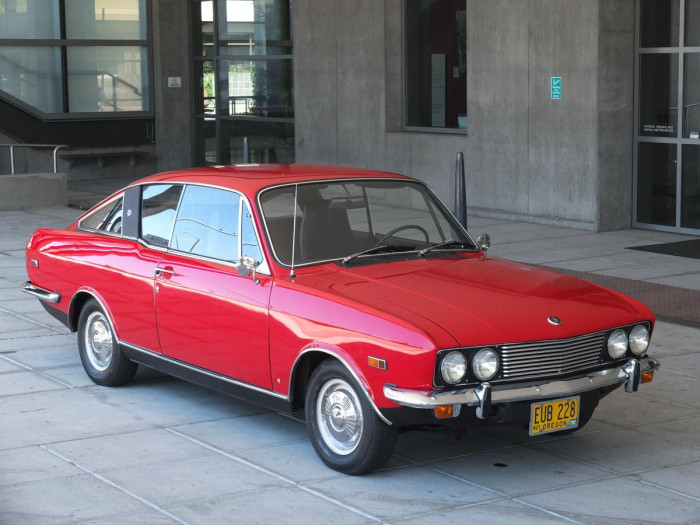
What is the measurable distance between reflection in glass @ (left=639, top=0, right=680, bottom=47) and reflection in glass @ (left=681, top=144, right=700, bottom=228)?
1414mm

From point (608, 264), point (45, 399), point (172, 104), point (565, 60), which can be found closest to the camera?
point (45, 399)

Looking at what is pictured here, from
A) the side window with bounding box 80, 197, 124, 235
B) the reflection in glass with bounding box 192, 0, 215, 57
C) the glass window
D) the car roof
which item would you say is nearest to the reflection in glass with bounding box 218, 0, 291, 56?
the reflection in glass with bounding box 192, 0, 215, 57

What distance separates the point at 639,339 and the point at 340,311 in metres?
1.62

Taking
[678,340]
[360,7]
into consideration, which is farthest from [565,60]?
[678,340]

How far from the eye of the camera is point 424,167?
1778cm

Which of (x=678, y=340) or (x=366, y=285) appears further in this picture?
(x=678, y=340)

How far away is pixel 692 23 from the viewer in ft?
47.2

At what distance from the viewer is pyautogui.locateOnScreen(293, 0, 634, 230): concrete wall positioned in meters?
14.8

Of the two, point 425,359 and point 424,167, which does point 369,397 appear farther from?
point 424,167

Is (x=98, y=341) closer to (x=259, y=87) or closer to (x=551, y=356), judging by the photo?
(x=551, y=356)

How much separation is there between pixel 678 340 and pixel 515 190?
7411 mm

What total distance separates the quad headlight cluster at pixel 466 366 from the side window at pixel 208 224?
5.48ft

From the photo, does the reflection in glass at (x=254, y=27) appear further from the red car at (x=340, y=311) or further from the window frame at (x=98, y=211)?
the red car at (x=340, y=311)

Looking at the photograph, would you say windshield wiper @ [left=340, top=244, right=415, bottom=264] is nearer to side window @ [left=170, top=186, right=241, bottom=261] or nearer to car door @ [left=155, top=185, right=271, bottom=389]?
car door @ [left=155, top=185, right=271, bottom=389]
